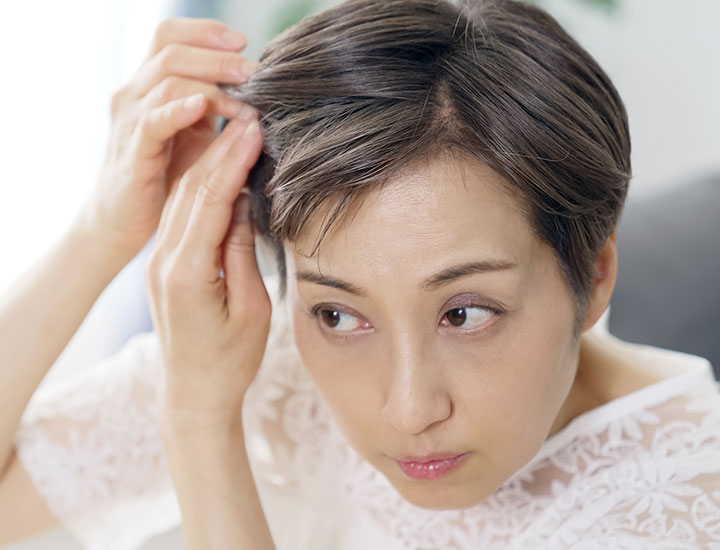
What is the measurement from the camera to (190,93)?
1.27 m

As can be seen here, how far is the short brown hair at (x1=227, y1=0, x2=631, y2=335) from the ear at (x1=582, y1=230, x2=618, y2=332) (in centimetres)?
5

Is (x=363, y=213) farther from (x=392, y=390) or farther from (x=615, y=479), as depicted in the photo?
(x=615, y=479)

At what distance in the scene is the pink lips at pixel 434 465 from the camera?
114 cm

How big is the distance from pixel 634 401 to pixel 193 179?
29.9 inches

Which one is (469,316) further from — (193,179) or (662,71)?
(662,71)

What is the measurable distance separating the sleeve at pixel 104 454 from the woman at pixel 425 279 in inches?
0.4

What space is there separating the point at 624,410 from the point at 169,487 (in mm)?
845

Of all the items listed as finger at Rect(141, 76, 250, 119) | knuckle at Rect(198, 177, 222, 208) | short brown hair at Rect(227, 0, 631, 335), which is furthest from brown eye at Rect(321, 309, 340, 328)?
finger at Rect(141, 76, 250, 119)

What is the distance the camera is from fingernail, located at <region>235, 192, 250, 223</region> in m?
1.28

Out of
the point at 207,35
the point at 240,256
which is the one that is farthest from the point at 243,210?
the point at 207,35

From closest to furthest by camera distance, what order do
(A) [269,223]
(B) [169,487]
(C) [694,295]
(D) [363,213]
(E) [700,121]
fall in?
1. (D) [363,213]
2. (A) [269,223]
3. (B) [169,487]
4. (C) [694,295]
5. (E) [700,121]

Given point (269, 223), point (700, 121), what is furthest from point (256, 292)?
point (700, 121)

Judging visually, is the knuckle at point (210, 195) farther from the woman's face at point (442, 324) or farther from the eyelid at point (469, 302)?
the eyelid at point (469, 302)

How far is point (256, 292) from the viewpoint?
1.28 m
